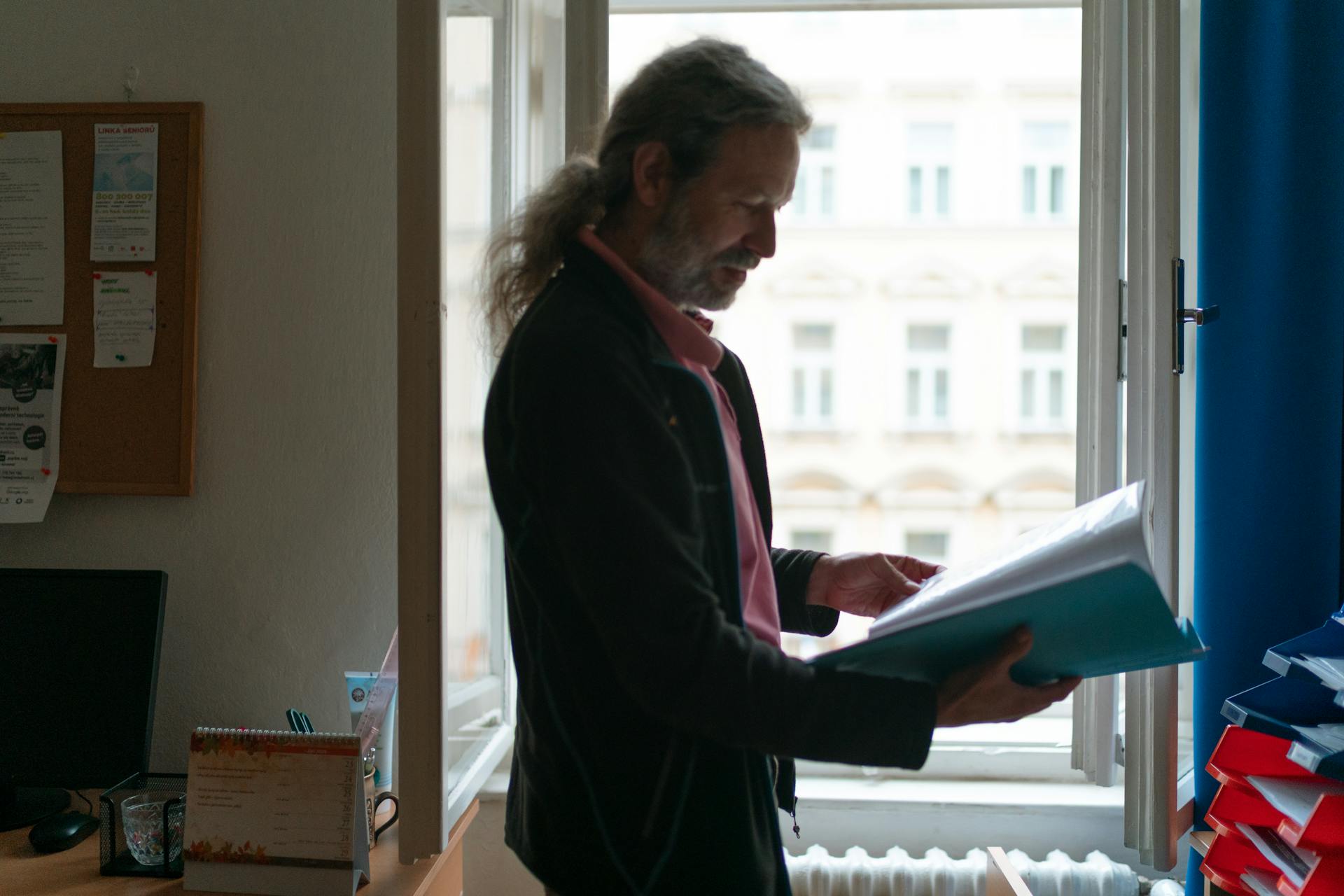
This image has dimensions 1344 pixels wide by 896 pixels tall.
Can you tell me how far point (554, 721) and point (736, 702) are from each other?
0.60 ft

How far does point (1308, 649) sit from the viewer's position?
3.98ft

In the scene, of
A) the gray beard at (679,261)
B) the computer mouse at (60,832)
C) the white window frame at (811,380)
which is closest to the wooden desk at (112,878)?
the computer mouse at (60,832)

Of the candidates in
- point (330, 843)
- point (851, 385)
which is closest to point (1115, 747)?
point (851, 385)

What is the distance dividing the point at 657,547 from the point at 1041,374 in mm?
1861

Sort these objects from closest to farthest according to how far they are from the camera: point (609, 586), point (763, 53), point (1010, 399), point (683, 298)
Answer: point (609, 586) → point (683, 298) → point (763, 53) → point (1010, 399)

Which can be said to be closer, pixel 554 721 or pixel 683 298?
pixel 554 721

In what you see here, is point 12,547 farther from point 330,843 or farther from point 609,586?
point 609,586

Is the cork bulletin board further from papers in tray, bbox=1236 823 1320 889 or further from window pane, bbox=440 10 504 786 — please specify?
papers in tray, bbox=1236 823 1320 889

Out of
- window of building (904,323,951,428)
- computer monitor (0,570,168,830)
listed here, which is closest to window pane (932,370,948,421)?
window of building (904,323,951,428)

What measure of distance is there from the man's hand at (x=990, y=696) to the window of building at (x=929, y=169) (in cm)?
156

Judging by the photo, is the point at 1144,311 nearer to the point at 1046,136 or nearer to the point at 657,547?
the point at 657,547

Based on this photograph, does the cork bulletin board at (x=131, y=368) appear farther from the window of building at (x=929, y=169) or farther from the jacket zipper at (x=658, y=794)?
the window of building at (x=929, y=169)

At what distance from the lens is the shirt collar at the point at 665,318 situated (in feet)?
2.74

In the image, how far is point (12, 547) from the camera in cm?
162
